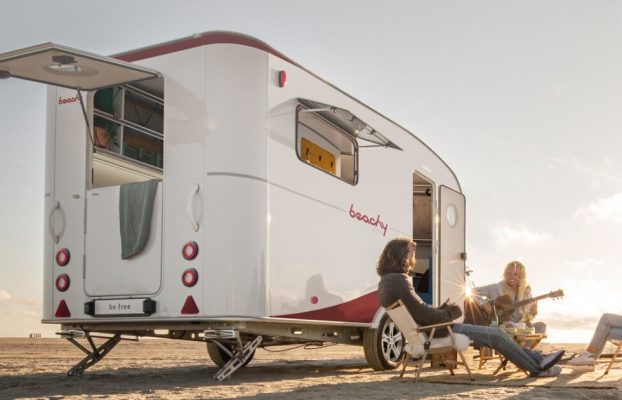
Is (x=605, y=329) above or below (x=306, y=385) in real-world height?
above

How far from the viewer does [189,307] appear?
279 inches

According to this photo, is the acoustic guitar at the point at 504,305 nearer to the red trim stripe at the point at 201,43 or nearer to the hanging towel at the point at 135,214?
the red trim stripe at the point at 201,43

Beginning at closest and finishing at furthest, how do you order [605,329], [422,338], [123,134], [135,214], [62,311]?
[422,338] < [135,214] < [62,311] < [123,134] < [605,329]

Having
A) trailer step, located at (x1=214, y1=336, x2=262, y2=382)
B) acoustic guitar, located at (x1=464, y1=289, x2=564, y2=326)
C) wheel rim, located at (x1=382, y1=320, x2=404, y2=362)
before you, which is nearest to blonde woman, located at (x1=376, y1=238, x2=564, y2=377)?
trailer step, located at (x1=214, y1=336, x2=262, y2=382)

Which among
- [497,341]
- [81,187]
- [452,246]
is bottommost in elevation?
[497,341]

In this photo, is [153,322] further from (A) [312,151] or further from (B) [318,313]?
(A) [312,151]

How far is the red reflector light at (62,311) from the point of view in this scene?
785 centimetres

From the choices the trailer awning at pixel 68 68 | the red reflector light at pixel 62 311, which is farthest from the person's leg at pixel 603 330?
the red reflector light at pixel 62 311

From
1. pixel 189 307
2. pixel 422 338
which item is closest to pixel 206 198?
pixel 189 307

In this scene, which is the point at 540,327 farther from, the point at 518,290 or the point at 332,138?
the point at 332,138

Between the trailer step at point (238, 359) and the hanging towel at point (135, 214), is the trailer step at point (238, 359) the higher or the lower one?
the lower one

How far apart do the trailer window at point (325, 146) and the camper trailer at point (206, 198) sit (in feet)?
0.06

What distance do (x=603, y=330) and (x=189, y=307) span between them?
13.5 ft

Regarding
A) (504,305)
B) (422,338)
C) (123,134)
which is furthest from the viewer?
(504,305)
